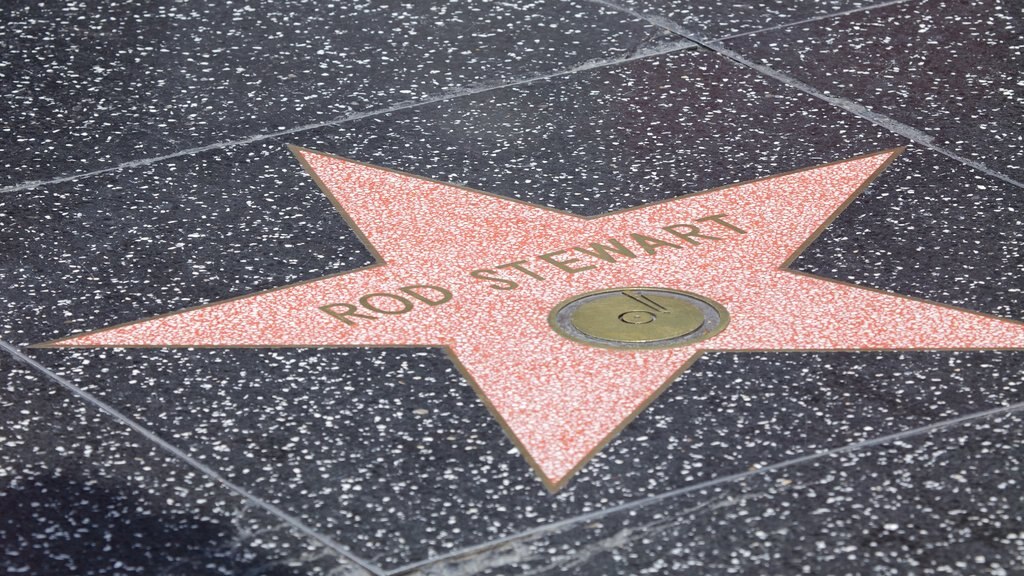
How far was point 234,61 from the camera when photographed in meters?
3.77

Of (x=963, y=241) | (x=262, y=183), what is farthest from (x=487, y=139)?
(x=963, y=241)

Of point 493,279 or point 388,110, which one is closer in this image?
point 493,279

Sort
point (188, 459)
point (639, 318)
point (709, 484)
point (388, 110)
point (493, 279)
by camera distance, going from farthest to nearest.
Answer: point (388, 110)
point (493, 279)
point (639, 318)
point (188, 459)
point (709, 484)

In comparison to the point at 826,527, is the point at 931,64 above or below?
above

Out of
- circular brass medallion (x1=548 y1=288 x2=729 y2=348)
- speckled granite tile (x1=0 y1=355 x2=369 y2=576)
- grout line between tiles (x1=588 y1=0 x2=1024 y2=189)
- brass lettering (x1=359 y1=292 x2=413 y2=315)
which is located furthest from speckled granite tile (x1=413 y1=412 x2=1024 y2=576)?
grout line between tiles (x1=588 y1=0 x2=1024 y2=189)

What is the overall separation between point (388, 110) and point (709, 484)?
5.54 feet

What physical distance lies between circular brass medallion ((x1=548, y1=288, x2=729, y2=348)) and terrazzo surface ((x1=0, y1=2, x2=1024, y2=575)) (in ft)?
0.36

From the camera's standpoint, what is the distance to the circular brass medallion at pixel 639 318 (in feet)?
8.03

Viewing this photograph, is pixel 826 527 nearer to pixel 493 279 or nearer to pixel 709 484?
pixel 709 484

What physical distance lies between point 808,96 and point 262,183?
1.35m

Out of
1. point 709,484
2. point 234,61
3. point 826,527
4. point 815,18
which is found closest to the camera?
point 826,527

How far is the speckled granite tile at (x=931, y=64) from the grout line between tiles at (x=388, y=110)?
0.82ft

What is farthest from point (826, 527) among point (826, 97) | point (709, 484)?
point (826, 97)

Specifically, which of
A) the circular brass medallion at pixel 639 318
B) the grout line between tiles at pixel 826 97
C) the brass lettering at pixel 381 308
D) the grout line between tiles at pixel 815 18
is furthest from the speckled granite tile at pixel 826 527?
the grout line between tiles at pixel 815 18
